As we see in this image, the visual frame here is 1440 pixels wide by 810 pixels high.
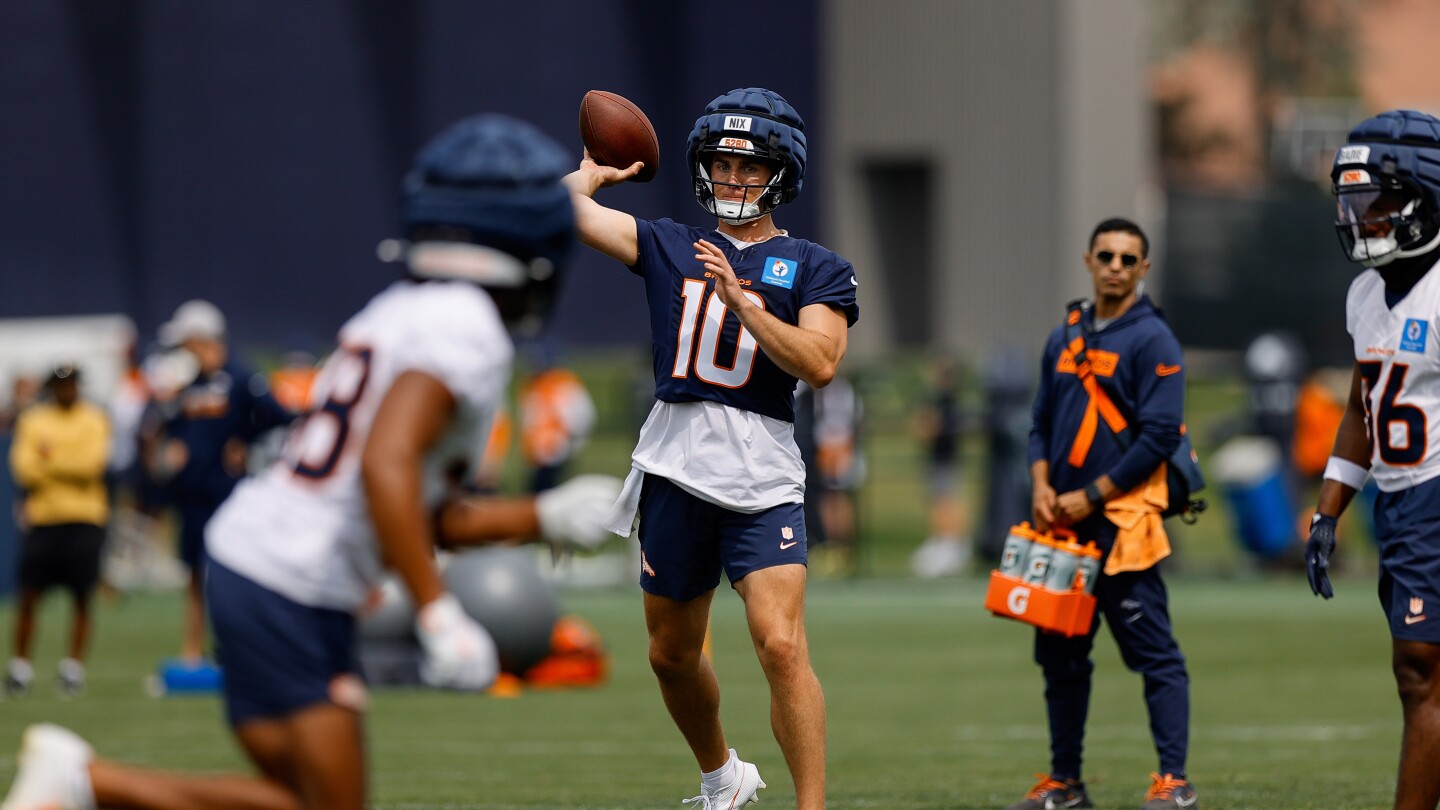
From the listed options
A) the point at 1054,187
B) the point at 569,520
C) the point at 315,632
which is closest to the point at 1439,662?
the point at 569,520

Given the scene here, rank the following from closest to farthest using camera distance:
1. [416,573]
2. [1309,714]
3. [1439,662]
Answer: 1. [416,573]
2. [1439,662]
3. [1309,714]

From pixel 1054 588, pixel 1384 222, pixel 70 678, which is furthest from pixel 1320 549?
pixel 70 678

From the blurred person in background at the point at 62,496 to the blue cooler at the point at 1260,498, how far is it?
405 inches

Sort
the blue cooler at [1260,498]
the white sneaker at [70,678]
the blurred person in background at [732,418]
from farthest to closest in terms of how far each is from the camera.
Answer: the blue cooler at [1260,498] → the white sneaker at [70,678] → the blurred person in background at [732,418]

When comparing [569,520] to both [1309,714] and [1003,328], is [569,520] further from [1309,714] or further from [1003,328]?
[1003,328]

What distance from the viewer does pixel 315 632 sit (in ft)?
14.0

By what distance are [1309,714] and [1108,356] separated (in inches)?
154

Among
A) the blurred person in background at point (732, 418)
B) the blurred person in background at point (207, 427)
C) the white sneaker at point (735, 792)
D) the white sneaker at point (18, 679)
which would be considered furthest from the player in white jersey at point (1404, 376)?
the white sneaker at point (18, 679)

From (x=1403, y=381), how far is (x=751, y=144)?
2082 millimetres

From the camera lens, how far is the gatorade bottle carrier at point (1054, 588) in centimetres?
730

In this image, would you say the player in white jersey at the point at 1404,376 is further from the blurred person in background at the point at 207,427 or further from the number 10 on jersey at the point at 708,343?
the blurred person in background at the point at 207,427

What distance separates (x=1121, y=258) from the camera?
753cm

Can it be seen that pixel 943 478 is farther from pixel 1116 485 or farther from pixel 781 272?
pixel 781 272

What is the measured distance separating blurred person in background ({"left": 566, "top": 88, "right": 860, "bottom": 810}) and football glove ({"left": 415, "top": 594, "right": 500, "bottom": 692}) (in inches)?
83.1
